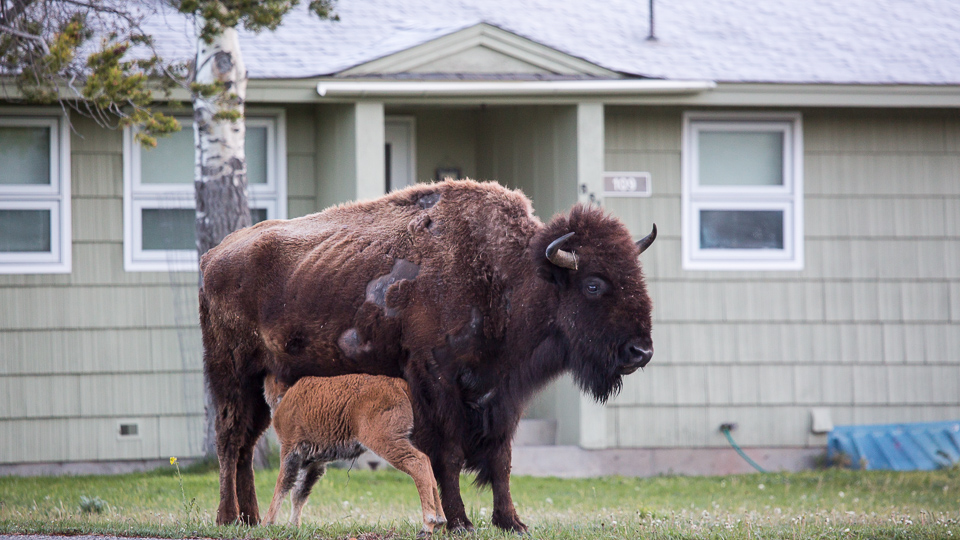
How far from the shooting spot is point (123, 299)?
10.3 m

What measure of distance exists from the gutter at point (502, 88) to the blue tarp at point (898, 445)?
3.86m

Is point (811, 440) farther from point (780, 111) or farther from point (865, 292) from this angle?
point (780, 111)

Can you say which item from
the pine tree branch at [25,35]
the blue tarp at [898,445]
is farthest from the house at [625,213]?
the pine tree branch at [25,35]

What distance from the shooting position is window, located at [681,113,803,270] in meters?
10.8

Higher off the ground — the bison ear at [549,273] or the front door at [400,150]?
the front door at [400,150]

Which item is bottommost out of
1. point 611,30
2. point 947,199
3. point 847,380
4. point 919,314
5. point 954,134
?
point 847,380

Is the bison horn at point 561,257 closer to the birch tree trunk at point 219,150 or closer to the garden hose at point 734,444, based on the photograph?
the birch tree trunk at point 219,150

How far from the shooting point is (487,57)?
1017 cm

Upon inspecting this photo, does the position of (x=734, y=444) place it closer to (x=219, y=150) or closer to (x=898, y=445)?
(x=898, y=445)

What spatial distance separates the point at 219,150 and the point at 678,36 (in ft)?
18.5

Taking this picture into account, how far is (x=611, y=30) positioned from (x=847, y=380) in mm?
4707

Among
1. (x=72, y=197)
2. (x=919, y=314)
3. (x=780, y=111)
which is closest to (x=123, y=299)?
(x=72, y=197)

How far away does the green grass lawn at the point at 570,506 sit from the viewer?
235 inches

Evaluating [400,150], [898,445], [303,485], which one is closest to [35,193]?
[400,150]
